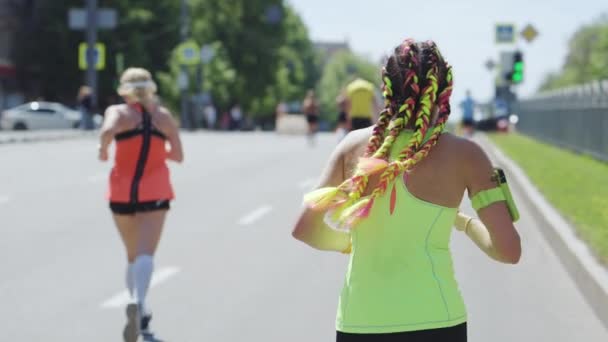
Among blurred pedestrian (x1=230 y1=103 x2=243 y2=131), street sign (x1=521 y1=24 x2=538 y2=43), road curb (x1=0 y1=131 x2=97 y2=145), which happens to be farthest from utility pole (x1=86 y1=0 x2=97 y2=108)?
blurred pedestrian (x1=230 y1=103 x2=243 y2=131)

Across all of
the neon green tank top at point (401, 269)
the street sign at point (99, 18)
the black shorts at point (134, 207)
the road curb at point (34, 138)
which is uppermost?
the street sign at point (99, 18)

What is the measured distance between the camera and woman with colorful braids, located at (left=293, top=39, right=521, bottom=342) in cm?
319

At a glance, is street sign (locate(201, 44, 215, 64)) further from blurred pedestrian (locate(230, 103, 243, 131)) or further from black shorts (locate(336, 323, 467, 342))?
black shorts (locate(336, 323, 467, 342))

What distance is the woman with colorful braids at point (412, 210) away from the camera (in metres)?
3.19

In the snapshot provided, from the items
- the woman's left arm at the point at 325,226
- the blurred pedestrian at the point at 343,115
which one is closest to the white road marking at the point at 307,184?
the blurred pedestrian at the point at 343,115

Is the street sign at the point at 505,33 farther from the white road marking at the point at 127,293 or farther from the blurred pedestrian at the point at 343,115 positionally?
the white road marking at the point at 127,293

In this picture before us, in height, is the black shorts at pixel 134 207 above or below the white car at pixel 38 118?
above

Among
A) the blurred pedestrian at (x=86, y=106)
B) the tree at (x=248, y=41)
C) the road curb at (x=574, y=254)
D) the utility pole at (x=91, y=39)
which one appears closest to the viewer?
the road curb at (x=574, y=254)

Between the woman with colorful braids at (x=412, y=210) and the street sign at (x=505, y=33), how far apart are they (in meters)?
36.8

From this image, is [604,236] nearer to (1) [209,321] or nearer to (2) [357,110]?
(1) [209,321]

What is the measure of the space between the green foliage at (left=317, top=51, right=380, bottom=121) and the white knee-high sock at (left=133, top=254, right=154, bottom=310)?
146 metres

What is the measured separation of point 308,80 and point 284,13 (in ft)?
133

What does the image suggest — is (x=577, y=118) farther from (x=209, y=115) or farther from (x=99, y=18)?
(x=209, y=115)

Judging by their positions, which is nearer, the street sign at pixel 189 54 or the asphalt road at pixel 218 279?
the asphalt road at pixel 218 279
